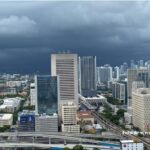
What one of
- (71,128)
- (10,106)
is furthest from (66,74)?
(10,106)

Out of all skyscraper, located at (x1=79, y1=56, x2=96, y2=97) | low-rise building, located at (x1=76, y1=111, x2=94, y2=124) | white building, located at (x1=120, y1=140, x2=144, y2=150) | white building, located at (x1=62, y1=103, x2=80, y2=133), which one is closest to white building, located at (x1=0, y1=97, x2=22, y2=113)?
low-rise building, located at (x1=76, y1=111, x2=94, y2=124)

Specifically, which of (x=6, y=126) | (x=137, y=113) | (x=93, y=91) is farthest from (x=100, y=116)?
(x=93, y=91)

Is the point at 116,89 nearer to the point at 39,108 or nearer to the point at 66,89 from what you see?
the point at 66,89

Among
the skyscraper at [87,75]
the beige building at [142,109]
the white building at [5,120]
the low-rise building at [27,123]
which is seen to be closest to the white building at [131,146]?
the beige building at [142,109]

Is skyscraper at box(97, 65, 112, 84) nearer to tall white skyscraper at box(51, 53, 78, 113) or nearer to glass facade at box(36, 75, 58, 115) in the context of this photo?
tall white skyscraper at box(51, 53, 78, 113)

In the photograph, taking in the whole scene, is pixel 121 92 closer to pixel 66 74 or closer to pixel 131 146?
pixel 66 74
